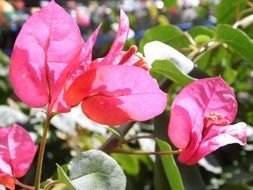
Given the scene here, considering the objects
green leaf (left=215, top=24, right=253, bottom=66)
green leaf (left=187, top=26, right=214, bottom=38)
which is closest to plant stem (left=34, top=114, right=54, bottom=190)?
green leaf (left=215, top=24, right=253, bottom=66)

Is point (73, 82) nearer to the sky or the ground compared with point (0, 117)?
nearer to the sky

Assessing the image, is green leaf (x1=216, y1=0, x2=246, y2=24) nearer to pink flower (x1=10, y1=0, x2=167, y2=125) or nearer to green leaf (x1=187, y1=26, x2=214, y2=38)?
green leaf (x1=187, y1=26, x2=214, y2=38)

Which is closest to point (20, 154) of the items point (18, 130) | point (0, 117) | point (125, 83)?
point (18, 130)

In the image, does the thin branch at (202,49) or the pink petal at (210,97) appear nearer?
the pink petal at (210,97)

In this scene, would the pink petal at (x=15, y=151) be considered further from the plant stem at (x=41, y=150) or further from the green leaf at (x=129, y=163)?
the green leaf at (x=129, y=163)

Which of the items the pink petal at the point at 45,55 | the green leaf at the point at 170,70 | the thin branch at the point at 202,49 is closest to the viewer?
the pink petal at the point at 45,55

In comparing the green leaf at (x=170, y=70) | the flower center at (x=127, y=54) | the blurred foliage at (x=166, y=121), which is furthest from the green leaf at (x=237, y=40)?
the flower center at (x=127, y=54)

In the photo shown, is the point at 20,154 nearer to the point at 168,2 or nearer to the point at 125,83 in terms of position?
the point at 125,83
